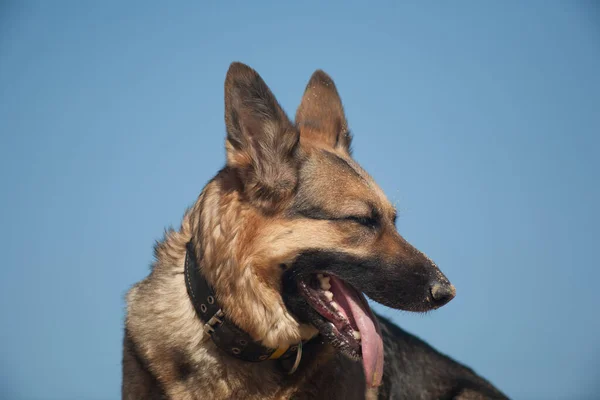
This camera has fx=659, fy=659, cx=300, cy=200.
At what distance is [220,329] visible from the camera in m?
4.34

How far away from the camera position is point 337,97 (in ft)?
19.3

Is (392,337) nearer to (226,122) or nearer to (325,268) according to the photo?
(325,268)

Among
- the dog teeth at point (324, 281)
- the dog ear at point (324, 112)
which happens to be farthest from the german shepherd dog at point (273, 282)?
the dog ear at point (324, 112)

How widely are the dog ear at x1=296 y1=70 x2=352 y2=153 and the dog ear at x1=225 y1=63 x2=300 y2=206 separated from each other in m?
0.98

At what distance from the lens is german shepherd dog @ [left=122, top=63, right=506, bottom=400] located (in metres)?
4.37

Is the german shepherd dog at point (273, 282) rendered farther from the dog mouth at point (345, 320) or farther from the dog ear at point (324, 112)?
the dog ear at point (324, 112)

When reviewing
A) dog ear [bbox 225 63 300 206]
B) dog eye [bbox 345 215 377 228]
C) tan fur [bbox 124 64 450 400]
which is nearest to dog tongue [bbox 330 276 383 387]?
tan fur [bbox 124 64 450 400]

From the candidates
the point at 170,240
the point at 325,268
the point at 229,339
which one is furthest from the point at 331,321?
the point at 170,240

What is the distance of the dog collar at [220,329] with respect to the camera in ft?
14.2

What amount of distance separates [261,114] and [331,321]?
4.92 feet

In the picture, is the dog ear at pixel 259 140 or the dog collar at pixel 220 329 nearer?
the dog collar at pixel 220 329

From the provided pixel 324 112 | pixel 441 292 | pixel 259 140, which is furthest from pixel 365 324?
pixel 324 112

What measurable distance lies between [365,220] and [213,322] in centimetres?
123

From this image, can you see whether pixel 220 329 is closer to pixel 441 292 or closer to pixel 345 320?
pixel 345 320
